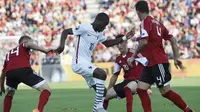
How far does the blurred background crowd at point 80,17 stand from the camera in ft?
111

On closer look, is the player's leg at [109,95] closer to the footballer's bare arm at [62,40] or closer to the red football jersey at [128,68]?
the red football jersey at [128,68]

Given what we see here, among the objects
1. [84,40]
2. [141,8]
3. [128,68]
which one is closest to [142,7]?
[141,8]

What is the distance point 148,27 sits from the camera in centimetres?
1148

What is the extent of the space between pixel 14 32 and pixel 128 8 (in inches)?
273

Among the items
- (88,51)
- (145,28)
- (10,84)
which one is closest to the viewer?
(145,28)

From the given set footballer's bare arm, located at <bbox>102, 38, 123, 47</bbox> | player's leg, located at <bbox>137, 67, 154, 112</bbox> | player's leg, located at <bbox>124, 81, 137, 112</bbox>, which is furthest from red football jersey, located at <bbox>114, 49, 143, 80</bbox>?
player's leg, located at <bbox>137, 67, 154, 112</bbox>

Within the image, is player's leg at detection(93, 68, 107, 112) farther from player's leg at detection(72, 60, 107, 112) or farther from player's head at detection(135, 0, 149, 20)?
player's head at detection(135, 0, 149, 20)

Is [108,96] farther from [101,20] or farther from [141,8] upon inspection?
[141,8]

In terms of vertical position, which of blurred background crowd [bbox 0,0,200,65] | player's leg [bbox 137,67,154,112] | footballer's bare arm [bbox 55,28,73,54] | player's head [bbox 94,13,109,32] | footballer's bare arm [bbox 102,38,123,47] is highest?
player's head [bbox 94,13,109,32]

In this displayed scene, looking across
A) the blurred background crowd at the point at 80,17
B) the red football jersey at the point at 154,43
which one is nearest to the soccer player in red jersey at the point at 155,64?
the red football jersey at the point at 154,43

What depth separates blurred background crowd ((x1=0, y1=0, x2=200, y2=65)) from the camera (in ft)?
111

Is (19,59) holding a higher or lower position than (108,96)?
higher

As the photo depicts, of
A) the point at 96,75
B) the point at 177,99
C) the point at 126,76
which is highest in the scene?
the point at 96,75

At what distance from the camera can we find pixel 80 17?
1423 inches
